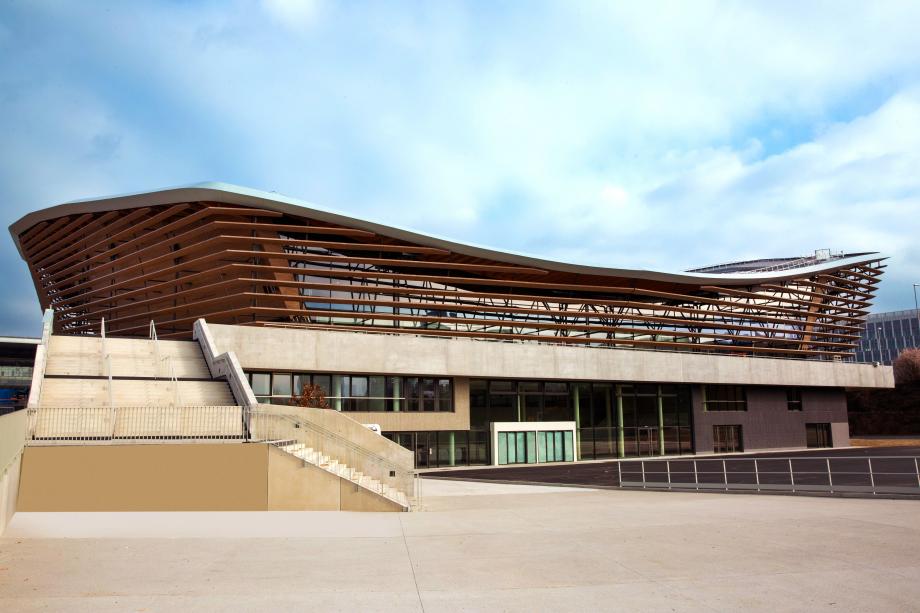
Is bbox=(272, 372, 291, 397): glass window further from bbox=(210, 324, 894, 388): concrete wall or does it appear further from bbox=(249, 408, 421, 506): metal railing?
bbox=(249, 408, 421, 506): metal railing

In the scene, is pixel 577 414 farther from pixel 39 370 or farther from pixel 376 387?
pixel 39 370

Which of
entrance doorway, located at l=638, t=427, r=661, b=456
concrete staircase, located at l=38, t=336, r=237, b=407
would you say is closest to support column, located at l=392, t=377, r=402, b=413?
concrete staircase, located at l=38, t=336, r=237, b=407

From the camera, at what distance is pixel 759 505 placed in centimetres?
1681

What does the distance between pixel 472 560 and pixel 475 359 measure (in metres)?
26.9

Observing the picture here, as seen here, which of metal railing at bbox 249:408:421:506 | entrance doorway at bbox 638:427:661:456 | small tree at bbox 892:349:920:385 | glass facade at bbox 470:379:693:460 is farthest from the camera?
small tree at bbox 892:349:920:385

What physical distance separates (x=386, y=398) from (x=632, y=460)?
15.6 metres

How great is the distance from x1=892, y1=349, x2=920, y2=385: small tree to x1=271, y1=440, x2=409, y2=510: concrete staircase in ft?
239

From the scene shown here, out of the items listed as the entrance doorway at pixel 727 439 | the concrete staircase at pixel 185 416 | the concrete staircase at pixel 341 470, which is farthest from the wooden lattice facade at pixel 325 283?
the concrete staircase at pixel 341 470

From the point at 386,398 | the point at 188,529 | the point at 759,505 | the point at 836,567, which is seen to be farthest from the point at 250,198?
the point at 836,567

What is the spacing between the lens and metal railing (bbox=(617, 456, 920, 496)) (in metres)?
18.1

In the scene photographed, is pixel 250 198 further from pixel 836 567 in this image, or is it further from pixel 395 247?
pixel 836 567

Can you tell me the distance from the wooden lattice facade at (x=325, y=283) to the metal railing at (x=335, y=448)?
16129 mm

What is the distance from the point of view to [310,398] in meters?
31.2

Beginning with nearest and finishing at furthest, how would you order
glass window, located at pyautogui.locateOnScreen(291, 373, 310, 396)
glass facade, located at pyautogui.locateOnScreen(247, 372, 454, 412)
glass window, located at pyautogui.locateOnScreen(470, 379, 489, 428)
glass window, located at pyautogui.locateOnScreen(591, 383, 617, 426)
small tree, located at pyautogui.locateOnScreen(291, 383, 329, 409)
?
1. small tree, located at pyautogui.locateOnScreen(291, 383, 329, 409)
2. glass facade, located at pyautogui.locateOnScreen(247, 372, 454, 412)
3. glass window, located at pyautogui.locateOnScreen(291, 373, 310, 396)
4. glass window, located at pyautogui.locateOnScreen(470, 379, 489, 428)
5. glass window, located at pyautogui.locateOnScreen(591, 383, 617, 426)
